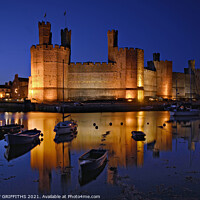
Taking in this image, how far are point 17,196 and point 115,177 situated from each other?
274 centimetres

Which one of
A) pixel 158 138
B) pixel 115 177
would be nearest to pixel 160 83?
pixel 158 138

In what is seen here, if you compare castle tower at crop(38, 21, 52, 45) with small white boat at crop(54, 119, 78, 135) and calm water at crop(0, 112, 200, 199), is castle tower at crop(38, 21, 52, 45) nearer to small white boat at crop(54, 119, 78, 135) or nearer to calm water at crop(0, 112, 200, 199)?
small white boat at crop(54, 119, 78, 135)

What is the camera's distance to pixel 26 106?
31922 mm

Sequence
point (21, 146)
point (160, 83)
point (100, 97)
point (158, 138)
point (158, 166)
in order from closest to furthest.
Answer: point (158, 166) → point (21, 146) → point (158, 138) → point (100, 97) → point (160, 83)

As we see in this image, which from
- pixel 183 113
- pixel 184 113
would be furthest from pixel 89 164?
pixel 184 113

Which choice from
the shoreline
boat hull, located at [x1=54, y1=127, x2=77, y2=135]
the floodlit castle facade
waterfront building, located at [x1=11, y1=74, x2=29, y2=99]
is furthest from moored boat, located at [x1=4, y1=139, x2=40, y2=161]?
waterfront building, located at [x1=11, y1=74, x2=29, y2=99]

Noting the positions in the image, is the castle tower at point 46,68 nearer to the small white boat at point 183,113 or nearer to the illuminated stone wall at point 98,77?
the illuminated stone wall at point 98,77

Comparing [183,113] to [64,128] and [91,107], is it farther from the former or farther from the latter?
[64,128]

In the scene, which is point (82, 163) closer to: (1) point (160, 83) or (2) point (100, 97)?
(2) point (100, 97)

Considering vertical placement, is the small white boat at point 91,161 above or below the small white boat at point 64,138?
above

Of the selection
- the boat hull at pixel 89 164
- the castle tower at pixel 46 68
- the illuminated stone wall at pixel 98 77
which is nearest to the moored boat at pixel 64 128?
the boat hull at pixel 89 164

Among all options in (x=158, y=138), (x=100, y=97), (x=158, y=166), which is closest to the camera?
(x=158, y=166)

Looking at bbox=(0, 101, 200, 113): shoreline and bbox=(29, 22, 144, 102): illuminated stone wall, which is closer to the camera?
bbox=(0, 101, 200, 113): shoreline

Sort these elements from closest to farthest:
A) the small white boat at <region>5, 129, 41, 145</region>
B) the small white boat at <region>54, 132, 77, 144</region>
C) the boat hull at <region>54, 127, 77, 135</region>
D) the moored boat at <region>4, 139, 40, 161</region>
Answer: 1. the moored boat at <region>4, 139, 40, 161</region>
2. the small white boat at <region>5, 129, 41, 145</region>
3. the small white boat at <region>54, 132, 77, 144</region>
4. the boat hull at <region>54, 127, 77, 135</region>
